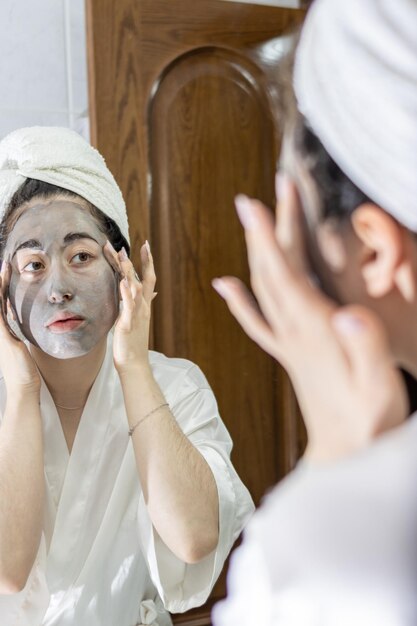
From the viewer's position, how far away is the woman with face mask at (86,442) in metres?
0.96

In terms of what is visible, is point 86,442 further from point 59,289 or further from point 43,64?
point 43,64

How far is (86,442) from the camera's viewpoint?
1.09 m

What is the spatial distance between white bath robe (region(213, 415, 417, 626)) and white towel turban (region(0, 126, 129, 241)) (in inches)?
28.4

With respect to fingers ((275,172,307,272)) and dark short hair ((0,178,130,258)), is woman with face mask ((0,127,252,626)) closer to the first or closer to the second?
dark short hair ((0,178,130,258))

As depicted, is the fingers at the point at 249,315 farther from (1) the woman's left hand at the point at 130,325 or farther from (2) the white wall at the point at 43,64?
Answer: (2) the white wall at the point at 43,64

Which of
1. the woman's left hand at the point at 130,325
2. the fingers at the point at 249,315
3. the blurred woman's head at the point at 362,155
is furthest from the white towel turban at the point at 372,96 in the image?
the woman's left hand at the point at 130,325

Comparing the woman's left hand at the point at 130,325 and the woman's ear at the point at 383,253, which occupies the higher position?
the woman's ear at the point at 383,253

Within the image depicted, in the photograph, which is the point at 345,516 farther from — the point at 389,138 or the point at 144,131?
the point at 144,131

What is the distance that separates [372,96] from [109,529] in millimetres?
818

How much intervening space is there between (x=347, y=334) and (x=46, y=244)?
2.18 feet

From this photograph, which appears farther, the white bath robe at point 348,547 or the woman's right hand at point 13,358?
the woman's right hand at point 13,358

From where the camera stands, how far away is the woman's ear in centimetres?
40

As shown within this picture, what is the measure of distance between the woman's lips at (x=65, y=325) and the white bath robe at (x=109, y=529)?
173 millimetres

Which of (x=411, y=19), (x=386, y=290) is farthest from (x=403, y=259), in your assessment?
(x=411, y=19)
